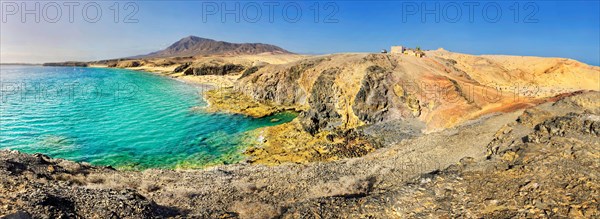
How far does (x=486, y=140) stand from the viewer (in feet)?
49.1

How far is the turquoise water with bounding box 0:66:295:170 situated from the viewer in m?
21.7

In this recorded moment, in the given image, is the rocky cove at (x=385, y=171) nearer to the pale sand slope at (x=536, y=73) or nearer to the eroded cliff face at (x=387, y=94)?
the eroded cliff face at (x=387, y=94)


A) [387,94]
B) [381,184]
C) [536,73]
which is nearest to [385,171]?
[381,184]

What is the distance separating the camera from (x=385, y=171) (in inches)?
521

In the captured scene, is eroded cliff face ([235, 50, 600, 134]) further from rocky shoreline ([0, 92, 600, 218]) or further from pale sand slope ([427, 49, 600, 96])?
rocky shoreline ([0, 92, 600, 218])

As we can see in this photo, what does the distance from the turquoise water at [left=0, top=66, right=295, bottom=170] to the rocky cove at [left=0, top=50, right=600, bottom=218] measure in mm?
3872


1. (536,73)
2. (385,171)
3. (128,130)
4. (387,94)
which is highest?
(536,73)

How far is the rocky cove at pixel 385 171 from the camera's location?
8.20m

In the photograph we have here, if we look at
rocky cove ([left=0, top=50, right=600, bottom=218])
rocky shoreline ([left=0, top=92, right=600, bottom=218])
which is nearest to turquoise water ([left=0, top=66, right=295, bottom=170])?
rocky cove ([left=0, top=50, right=600, bottom=218])

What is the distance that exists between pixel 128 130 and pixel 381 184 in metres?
25.5

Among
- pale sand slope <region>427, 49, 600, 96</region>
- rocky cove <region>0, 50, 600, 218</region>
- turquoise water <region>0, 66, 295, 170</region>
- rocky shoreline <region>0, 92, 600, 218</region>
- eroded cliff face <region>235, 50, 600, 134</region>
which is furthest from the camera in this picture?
pale sand slope <region>427, 49, 600, 96</region>

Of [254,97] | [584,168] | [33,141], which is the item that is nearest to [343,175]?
[584,168]

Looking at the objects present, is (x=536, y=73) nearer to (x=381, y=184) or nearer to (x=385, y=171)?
(x=385, y=171)

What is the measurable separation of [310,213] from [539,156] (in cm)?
795
